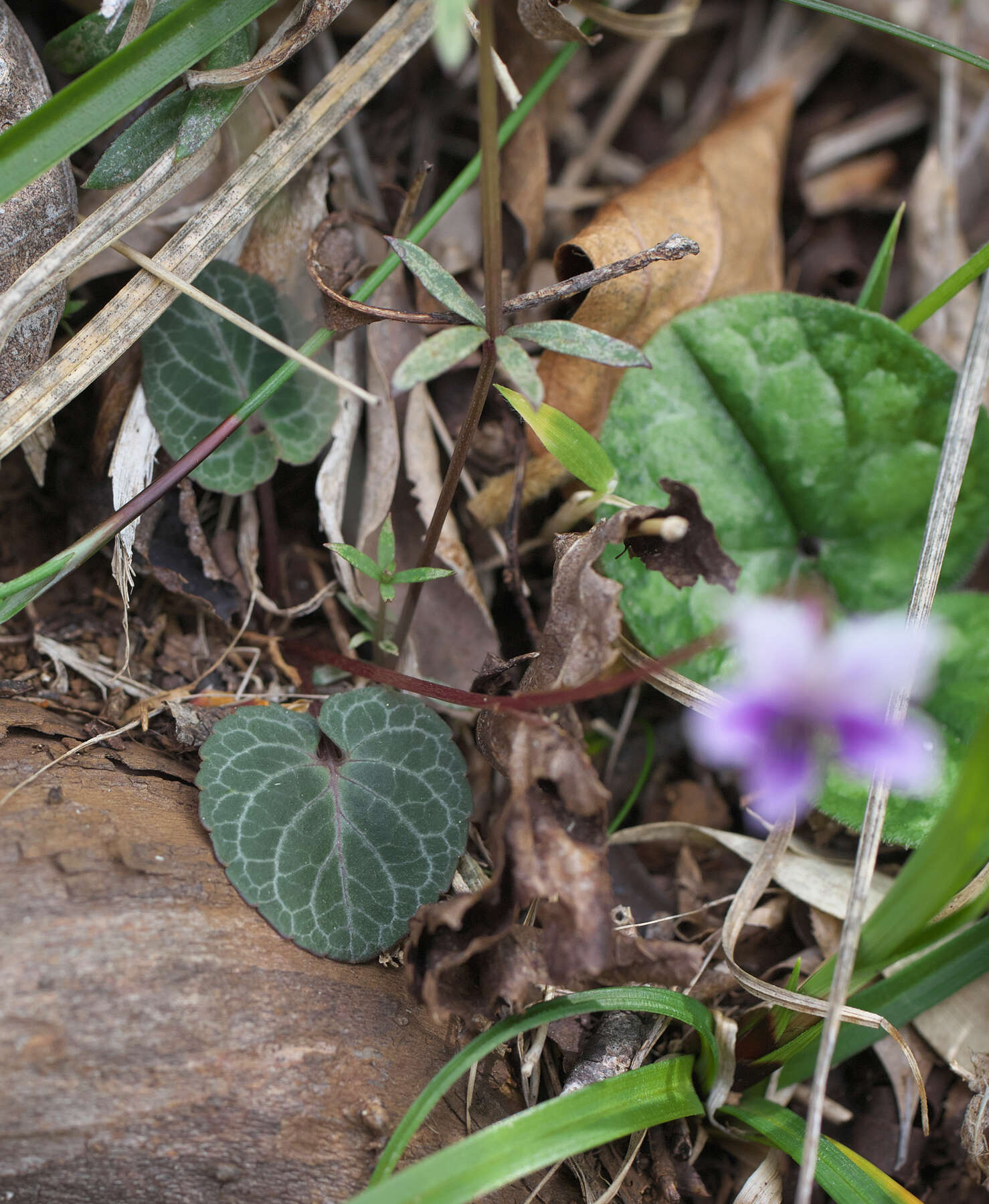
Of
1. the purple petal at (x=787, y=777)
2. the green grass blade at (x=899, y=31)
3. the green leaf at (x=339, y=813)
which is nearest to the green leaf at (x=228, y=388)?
the green leaf at (x=339, y=813)

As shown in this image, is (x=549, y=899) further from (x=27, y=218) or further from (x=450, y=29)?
(x=27, y=218)

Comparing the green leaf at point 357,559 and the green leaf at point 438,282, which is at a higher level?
the green leaf at point 438,282

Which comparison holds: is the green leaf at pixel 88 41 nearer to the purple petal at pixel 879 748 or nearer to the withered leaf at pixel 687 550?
the withered leaf at pixel 687 550

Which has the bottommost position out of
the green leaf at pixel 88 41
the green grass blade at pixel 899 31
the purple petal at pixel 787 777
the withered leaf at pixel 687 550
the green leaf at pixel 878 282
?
the purple petal at pixel 787 777

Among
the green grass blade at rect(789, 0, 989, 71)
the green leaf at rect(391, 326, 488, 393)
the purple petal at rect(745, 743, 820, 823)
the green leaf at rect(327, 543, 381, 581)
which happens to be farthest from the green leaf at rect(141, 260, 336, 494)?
the green grass blade at rect(789, 0, 989, 71)

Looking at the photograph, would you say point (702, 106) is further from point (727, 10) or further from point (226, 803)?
point (226, 803)
